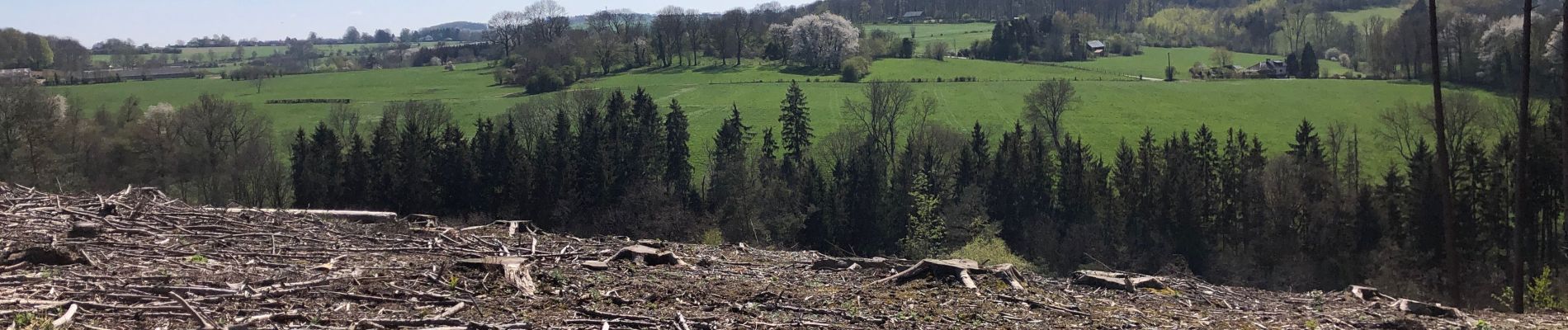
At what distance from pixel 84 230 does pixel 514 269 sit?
21.6ft

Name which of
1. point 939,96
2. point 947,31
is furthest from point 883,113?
point 947,31

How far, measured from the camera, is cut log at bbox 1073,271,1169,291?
13.7 meters

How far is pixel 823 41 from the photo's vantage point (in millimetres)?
131125

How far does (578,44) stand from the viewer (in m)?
128

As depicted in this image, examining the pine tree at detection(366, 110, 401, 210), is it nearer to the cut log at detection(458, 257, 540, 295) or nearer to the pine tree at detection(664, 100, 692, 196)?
the pine tree at detection(664, 100, 692, 196)

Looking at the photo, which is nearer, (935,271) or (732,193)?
(935,271)

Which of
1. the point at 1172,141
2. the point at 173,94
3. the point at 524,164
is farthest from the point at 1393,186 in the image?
the point at 173,94

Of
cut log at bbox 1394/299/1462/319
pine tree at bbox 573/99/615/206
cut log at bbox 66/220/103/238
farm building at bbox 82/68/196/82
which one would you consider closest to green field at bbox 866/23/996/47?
pine tree at bbox 573/99/615/206

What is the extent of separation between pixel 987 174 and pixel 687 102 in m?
42.3

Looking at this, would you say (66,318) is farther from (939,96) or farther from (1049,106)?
(939,96)

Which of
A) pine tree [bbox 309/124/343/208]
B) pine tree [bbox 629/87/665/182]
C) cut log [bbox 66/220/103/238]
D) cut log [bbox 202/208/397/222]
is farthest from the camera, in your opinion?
pine tree [bbox 629/87/665/182]

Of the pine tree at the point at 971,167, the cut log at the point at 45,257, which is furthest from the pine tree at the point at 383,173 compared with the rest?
the cut log at the point at 45,257

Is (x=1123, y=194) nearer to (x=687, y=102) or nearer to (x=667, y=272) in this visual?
(x=687, y=102)

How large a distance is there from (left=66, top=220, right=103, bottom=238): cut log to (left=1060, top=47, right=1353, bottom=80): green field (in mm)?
125303
